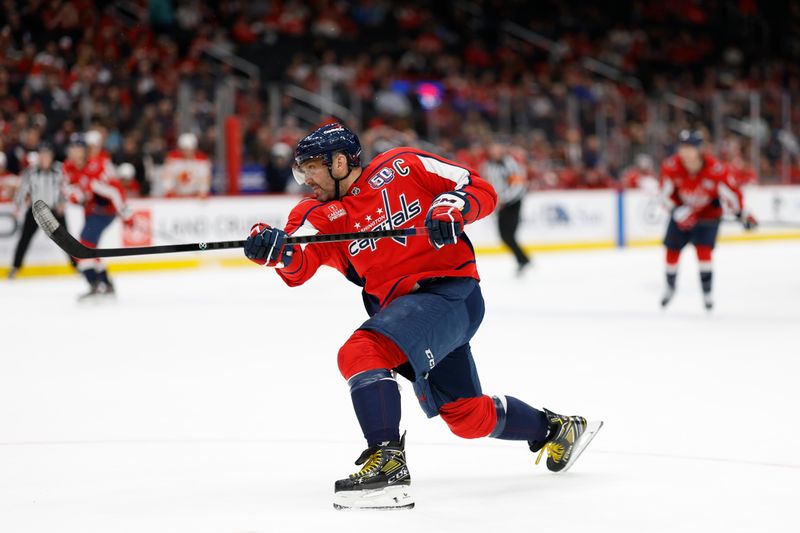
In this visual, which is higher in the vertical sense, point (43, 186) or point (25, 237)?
point (43, 186)

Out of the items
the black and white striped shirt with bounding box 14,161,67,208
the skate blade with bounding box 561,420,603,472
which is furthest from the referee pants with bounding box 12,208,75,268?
the skate blade with bounding box 561,420,603,472

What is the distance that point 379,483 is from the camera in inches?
125

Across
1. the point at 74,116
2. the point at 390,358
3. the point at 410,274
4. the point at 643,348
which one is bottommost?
the point at 643,348

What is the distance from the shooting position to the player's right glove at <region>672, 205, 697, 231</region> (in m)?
8.57

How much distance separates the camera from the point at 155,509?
3.31 metres

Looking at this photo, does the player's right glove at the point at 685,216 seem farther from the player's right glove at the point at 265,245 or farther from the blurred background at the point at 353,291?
the player's right glove at the point at 265,245

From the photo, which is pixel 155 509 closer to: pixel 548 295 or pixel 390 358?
pixel 390 358

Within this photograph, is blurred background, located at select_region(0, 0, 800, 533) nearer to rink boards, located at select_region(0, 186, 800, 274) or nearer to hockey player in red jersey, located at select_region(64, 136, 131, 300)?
rink boards, located at select_region(0, 186, 800, 274)

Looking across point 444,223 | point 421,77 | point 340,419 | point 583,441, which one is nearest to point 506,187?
point 421,77

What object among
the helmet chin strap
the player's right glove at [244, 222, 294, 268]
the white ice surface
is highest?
the helmet chin strap

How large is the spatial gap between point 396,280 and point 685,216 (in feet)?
18.2

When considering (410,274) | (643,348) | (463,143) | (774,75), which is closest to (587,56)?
(774,75)

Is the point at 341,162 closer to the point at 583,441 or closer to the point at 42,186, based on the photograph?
the point at 583,441

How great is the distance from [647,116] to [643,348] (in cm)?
1045
